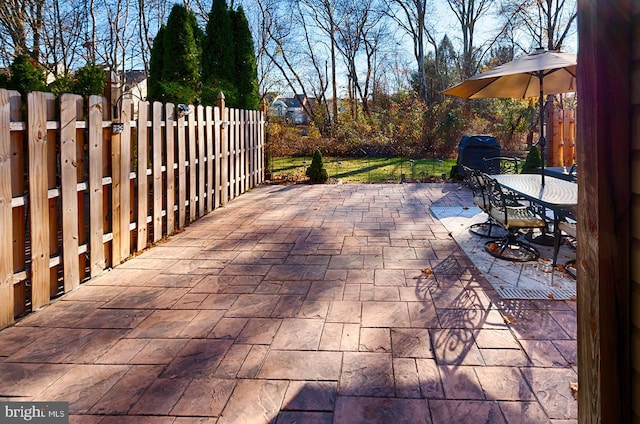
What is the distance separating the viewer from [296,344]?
8.41ft

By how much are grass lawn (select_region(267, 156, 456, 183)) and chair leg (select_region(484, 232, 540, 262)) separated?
19.8ft

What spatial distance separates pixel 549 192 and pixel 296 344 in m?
3.20

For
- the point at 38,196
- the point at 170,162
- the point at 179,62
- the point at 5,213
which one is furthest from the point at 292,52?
the point at 5,213

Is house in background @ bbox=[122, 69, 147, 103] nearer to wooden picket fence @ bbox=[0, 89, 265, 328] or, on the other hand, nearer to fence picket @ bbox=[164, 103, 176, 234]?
wooden picket fence @ bbox=[0, 89, 265, 328]

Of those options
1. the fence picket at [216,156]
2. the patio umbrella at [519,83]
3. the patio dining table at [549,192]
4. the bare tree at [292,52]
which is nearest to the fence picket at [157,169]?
the fence picket at [216,156]

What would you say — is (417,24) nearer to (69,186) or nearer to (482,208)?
(482,208)

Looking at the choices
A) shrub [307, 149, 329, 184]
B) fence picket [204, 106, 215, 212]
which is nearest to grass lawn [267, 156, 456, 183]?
shrub [307, 149, 329, 184]

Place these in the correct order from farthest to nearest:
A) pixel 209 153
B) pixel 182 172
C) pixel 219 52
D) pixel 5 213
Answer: pixel 219 52
pixel 209 153
pixel 182 172
pixel 5 213

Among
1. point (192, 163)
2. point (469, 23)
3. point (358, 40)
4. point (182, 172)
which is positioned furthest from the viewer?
point (358, 40)

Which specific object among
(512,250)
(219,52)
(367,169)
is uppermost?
(219,52)

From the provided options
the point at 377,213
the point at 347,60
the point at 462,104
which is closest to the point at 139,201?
the point at 377,213

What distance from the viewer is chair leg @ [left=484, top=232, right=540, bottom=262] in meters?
4.27

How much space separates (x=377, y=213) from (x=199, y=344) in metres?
4.47

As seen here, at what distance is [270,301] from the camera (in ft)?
10.6
